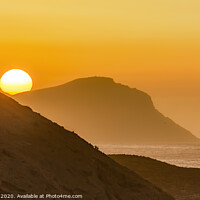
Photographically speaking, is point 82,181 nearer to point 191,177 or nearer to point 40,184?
point 40,184

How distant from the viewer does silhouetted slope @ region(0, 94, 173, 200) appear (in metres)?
35.7

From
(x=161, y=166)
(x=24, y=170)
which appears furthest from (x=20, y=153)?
(x=161, y=166)

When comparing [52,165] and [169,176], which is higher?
[169,176]

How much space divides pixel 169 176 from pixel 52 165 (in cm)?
1832

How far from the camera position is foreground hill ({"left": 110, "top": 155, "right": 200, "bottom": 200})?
4628cm

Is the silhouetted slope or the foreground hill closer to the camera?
the silhouetted slope

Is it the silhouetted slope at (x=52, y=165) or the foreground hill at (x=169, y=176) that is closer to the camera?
the silhouetted slope at (x=52, y=165)

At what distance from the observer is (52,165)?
3819 cm

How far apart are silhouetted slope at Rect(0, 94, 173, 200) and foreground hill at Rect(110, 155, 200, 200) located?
478 cm

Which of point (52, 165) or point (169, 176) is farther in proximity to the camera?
point (169, 176)

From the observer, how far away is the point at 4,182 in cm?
3422

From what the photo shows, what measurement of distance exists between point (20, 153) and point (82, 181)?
166 inches

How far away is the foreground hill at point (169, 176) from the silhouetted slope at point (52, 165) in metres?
4.78

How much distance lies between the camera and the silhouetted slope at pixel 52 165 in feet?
117
